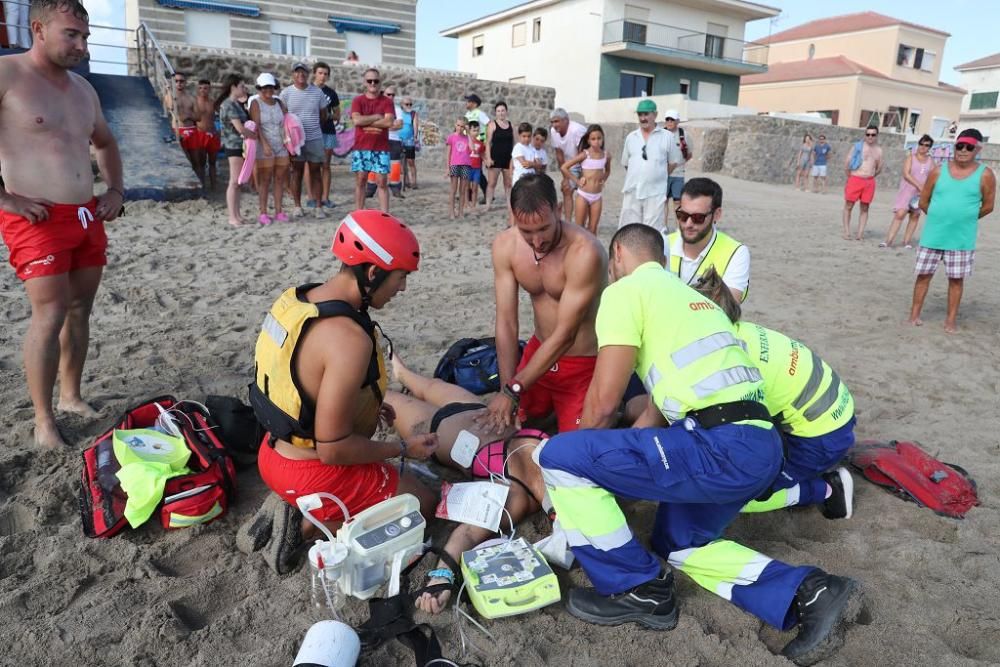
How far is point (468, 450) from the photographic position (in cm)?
322

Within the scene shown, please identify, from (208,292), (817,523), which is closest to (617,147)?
(208,292)

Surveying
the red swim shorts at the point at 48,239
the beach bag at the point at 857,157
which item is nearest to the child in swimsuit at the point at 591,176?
the beach bag at the point at 857,157

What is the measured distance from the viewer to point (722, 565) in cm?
250

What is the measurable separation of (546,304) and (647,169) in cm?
468

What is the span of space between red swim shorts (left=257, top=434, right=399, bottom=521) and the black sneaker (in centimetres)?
204

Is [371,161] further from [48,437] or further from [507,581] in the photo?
[507,581]

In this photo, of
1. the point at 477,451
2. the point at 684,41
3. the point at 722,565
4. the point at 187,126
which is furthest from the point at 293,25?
the point at 722,565

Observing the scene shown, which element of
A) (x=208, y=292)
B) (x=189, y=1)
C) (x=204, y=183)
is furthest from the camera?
(x=189, y=1)

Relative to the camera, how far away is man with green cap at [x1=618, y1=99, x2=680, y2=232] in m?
7.83

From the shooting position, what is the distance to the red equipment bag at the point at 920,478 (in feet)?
10.2

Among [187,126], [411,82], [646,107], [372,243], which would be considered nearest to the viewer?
[372,243]

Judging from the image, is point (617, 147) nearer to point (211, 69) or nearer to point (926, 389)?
point (211, 69)

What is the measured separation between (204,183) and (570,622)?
11109 millimetres

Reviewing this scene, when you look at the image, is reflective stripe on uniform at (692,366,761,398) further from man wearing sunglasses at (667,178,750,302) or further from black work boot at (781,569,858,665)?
man wearing sunglasses at (667,178,750,302)
